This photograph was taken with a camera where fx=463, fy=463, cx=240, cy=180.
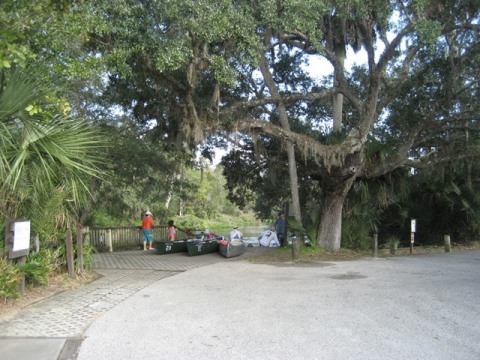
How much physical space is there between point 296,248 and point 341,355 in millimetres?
9055

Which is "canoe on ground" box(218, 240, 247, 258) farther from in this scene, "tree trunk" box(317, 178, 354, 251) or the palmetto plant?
the palmetto plant

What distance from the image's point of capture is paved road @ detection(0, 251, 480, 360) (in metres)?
5.59

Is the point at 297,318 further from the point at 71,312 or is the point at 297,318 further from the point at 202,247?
the point at 202,247

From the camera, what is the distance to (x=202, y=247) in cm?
1605

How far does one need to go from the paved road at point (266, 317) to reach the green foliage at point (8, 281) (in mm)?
473

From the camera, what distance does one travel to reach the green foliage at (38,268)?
28.5 feet

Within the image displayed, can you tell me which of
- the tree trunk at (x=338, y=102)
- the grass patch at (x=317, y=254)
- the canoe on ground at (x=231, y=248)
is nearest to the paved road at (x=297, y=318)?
the grass patch at (x=317, y=254)

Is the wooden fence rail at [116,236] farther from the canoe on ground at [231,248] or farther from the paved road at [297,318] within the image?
the paved road at [297,318]

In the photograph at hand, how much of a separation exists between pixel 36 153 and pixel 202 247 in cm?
874

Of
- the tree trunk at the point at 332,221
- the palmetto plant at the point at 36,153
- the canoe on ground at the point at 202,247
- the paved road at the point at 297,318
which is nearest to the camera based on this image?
the paved road at the point at 297,318

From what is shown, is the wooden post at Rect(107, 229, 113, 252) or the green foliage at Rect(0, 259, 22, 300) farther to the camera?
the wooden post at Rect(107, 229, 113, 252)

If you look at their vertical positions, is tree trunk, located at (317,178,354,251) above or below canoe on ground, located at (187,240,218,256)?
above

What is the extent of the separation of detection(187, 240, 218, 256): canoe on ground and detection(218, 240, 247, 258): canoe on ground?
0.32 meters

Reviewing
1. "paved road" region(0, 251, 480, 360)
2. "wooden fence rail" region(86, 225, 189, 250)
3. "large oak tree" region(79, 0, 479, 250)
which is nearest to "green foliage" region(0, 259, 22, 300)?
"paved road" region(0, 251, 480, 360)
